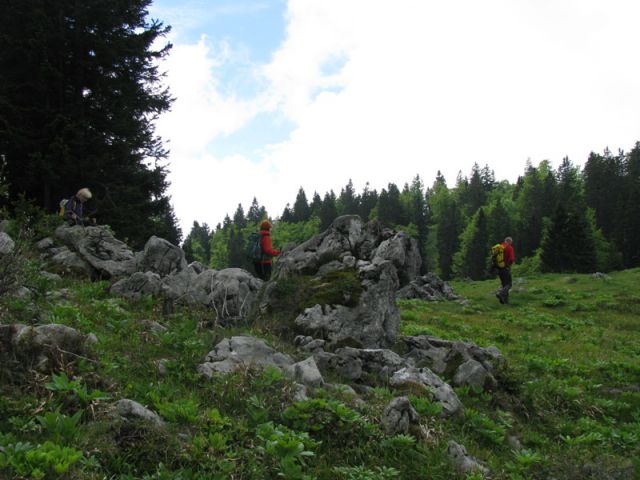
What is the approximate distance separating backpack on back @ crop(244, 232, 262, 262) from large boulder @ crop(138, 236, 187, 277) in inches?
103

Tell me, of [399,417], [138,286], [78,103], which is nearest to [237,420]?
[399,417]

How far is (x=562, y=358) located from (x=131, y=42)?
72.2ft

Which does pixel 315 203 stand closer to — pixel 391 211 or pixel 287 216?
pixel 287 216

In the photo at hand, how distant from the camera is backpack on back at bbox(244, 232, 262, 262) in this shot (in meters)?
16.2

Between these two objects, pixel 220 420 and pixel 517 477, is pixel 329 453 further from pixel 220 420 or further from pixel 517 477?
pixel 517 477

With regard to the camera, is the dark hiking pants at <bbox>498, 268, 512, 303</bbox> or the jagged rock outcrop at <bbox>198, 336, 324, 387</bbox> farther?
the dark hiking pants at <bbox>498, 268, 512, 303</bbox>

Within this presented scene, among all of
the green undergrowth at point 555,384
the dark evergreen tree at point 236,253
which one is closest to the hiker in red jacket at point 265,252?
the green undergrowth at point 555,384

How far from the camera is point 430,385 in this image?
26.0 ft

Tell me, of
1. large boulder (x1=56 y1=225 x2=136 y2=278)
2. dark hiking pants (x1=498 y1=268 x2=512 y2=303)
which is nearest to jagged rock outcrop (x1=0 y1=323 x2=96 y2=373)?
large boulder (x1=56 y1=225 x2=136 y2=278)

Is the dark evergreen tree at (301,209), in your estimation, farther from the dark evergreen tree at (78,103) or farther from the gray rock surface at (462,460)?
the gray rock surface at (462,460)

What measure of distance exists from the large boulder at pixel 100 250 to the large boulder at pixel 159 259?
42 centimetres

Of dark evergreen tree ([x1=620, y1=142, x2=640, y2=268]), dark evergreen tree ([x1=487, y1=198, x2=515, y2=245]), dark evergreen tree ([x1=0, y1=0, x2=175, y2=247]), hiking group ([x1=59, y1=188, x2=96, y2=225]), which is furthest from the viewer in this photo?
dark evergreen tree ([x1=487, y1=198, x2=515, y2=245])

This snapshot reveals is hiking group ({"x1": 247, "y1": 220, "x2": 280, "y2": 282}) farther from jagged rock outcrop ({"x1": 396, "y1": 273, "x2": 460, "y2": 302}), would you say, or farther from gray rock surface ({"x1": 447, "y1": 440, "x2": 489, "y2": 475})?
jagged rock outcrop ({"x1": 396, "y1": 273, "x2": 460, "y2": 302})

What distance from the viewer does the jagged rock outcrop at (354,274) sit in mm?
10438
